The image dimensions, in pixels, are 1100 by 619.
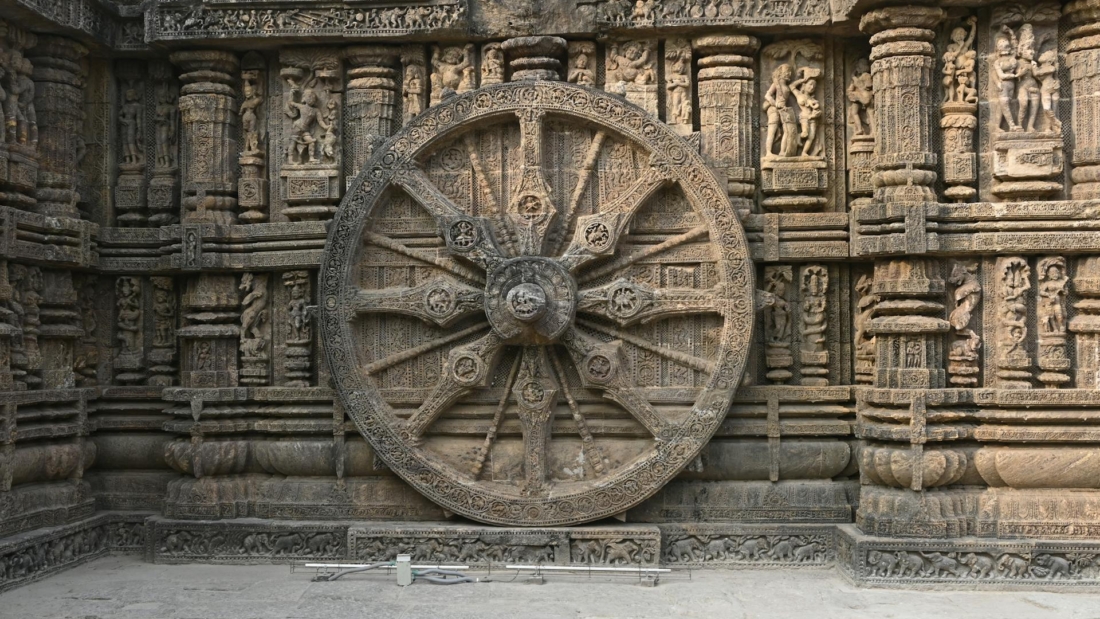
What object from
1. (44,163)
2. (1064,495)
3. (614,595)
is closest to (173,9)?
(44,163)

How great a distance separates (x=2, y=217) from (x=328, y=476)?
3369 millimetres

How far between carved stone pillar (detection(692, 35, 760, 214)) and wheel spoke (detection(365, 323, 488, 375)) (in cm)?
250

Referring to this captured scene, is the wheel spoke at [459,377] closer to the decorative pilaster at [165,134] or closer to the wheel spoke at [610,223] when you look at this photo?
the wheel spoke at [610,223]

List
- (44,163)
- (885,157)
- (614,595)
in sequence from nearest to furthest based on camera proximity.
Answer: (614,595) → (885,157) → (44,163)

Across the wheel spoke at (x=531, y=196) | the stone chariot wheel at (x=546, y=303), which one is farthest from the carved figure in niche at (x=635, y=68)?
the wheel spoke at (x=531, y=196)

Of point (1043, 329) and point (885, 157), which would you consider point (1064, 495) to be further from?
point (885, 157)

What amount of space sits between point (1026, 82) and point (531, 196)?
4.11 m

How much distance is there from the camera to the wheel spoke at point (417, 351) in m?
8.15

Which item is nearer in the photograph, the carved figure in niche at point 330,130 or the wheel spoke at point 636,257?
the wheel spoke at point 636,257

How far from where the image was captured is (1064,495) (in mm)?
7527

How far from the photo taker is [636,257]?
318 inches

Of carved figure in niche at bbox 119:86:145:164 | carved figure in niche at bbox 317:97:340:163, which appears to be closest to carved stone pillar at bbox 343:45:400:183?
carved figure in niche at bbox 317:97:340:163

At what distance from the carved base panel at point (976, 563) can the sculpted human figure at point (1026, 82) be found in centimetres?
334

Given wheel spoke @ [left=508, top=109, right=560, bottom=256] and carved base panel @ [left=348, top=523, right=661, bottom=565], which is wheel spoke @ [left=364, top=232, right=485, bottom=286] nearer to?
wheel spoke @ [left=508, top=109, right=560, bottom=256]
